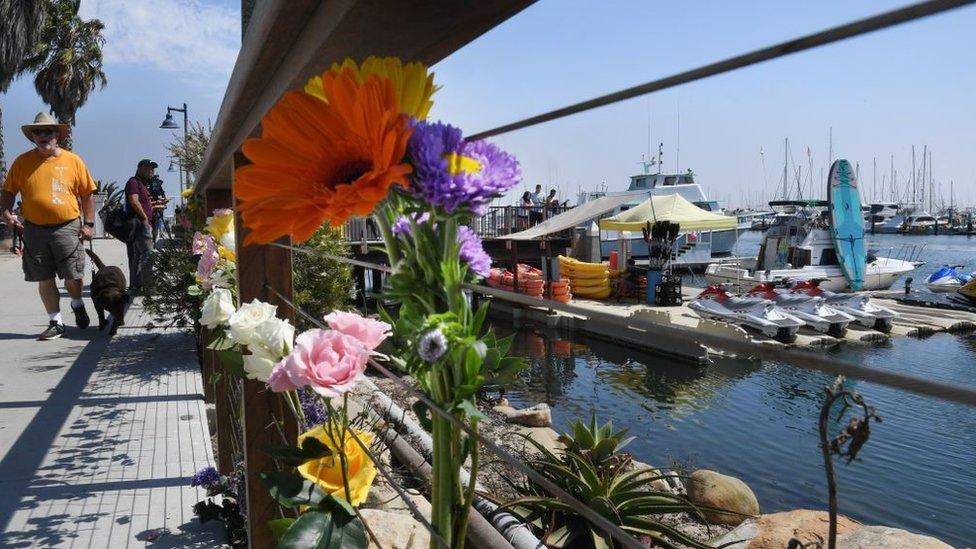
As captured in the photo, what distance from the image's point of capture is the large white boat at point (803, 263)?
92.1ft

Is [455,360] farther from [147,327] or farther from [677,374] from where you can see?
[677,374]

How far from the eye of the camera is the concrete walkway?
9.12 feet

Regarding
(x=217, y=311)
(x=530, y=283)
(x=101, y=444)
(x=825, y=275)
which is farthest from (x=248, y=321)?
(x=825, y=275)

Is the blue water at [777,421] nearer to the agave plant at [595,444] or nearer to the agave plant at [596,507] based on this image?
the agave plant at [595,444]

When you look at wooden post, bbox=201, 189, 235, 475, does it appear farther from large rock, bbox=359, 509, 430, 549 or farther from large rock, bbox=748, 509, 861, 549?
large rock, bbox=748, 509, 861, 549

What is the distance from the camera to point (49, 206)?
610cm

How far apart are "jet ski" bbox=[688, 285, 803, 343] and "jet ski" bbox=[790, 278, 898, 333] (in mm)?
1843

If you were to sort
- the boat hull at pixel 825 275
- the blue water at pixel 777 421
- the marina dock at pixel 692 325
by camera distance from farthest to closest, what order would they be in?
the boat hull at pixel 825 275, the marina dock at pixel 692 325, the blue water at pixel 777 421

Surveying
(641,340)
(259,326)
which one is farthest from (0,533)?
(641,340)

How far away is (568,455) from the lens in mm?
4629

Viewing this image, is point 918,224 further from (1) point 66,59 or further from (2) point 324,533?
(2) point 324,533

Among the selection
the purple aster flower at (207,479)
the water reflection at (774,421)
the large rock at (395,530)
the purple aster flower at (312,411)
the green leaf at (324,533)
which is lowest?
the water reflection at (774,421)

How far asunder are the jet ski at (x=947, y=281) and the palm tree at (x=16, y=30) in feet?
103

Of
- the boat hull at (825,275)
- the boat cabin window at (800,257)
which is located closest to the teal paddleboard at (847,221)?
the boat hull at (825,275)
